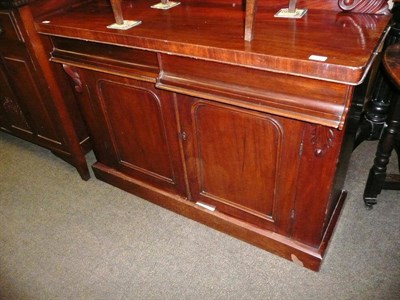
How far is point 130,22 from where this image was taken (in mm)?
1255

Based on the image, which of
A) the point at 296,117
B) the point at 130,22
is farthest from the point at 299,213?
the point at 130,22

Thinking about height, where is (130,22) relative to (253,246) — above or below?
above

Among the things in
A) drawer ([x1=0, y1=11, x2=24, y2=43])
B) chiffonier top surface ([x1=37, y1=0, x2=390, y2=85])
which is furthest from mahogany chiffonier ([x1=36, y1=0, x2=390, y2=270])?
drawer ([x1=0, y1=11, x2=24, y2=43])

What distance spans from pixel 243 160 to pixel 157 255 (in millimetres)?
628

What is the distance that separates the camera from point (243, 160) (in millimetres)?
1258

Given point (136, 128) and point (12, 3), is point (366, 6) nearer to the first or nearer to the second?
point (136, 128)

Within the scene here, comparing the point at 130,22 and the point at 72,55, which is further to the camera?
the point at 72,55

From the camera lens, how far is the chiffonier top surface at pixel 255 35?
0.87 m

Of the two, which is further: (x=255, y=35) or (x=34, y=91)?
(x=34, y=91)

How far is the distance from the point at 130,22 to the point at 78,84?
1.42 ft

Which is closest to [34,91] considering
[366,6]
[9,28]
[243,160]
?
[9,28]

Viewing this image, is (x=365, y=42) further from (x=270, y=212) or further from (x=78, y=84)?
(x=78, y=84)

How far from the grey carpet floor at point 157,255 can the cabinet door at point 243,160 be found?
208mm

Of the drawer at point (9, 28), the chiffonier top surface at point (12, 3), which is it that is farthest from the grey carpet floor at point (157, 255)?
the chiffonier top surface at point (12, 3)
